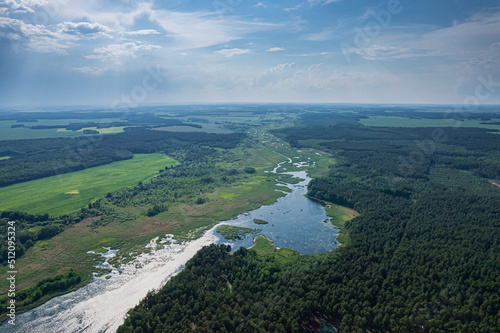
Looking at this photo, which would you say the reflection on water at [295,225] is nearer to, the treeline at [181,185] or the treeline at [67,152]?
the treeline at [181,185]

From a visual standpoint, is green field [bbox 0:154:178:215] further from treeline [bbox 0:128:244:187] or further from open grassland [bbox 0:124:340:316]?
treeline [bbox 0:128:244:187]

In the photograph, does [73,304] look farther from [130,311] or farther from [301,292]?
[301,292]

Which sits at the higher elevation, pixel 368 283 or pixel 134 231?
pixel 368 283

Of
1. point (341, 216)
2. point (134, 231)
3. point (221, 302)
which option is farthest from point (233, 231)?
point (341, 216)

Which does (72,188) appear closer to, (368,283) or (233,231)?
(233,231)

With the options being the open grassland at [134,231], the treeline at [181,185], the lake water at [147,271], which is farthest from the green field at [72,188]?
the lake water at [147,271]

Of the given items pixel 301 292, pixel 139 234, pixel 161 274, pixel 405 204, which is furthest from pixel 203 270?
pixel 405 204
